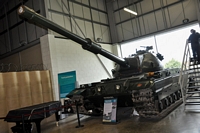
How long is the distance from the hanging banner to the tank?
1.64 m

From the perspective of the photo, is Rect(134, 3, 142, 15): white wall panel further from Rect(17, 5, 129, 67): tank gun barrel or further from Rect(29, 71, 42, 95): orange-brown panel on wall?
Rect(29, 71, 42, 95): orange-brown panel on wall

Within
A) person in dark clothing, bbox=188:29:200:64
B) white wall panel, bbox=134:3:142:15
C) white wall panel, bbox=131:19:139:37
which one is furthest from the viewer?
white wall panel, bbox=131:19:139:37

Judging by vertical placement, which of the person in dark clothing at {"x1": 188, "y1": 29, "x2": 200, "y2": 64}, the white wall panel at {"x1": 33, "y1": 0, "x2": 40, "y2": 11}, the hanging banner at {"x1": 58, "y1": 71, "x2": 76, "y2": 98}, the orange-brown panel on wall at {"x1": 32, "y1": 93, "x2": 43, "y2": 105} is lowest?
the orange-brown panel on wall at {"x1": 32, "y1": 93, "x2": 43, "y2": 105}

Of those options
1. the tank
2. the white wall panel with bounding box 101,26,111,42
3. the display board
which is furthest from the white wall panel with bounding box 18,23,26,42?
the display board

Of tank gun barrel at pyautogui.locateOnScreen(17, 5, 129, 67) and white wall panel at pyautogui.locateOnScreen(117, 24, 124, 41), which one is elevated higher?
white wall panel at pyautogui.locateOnScreen(117, 24, 124, 41)

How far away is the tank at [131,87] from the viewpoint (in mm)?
5605

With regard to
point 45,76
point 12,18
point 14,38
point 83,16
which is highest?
point 12,18

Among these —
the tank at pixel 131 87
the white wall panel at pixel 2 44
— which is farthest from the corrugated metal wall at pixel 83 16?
the tank at pixel 131 87

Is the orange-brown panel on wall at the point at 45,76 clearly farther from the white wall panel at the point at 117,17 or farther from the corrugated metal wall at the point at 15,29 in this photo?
the white wall panel at the point at 117,17

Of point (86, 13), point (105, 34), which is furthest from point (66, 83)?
point (105, 34)

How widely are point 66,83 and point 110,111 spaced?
147 inches

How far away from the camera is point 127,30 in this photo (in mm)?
16375

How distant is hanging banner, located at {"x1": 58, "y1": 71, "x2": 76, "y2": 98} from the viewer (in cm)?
920

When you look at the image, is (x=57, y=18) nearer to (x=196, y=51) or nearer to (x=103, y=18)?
(x=103, y=18)
